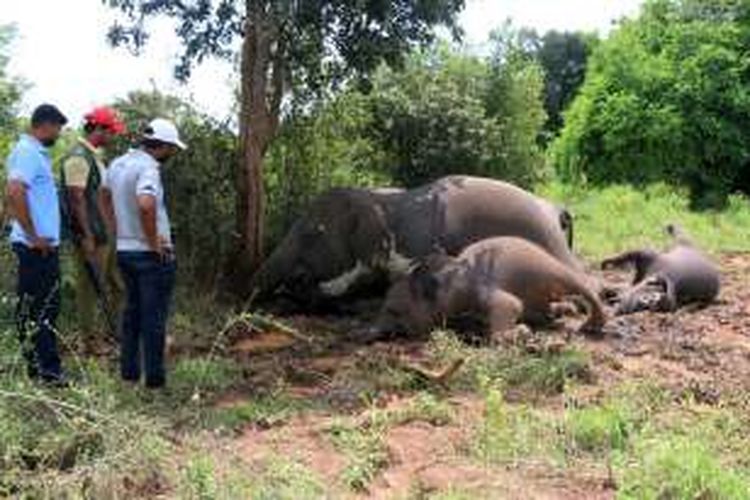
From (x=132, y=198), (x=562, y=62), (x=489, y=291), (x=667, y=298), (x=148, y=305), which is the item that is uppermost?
(x=562, y=62)

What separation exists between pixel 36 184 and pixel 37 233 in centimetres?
28

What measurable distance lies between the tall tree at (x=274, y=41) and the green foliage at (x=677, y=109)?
14185 millimetres

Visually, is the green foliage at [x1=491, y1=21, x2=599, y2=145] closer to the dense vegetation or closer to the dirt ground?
the dense vegetation

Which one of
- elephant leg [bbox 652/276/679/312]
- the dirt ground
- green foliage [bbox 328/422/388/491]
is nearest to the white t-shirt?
the dirt ground

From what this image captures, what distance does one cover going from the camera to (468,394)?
28.1 ft

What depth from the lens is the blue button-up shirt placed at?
834cm

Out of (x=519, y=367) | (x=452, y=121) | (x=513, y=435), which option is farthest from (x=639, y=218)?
(x=513, y=435)

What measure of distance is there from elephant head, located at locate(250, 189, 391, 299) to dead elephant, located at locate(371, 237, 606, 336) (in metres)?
1.29

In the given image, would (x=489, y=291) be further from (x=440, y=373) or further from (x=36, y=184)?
(x=36, y=184)

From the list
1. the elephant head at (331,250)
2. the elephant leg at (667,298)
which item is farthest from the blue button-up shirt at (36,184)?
the elephant leg at (667,298)

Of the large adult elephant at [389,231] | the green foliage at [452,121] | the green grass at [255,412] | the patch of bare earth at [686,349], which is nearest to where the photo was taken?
the green grass at [255,412]

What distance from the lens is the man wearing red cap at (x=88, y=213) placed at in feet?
31.1

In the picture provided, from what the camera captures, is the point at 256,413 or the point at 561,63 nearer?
the point at 256,413

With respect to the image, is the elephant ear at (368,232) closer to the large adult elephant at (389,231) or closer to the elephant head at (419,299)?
the large adult elephant at (389,231)
